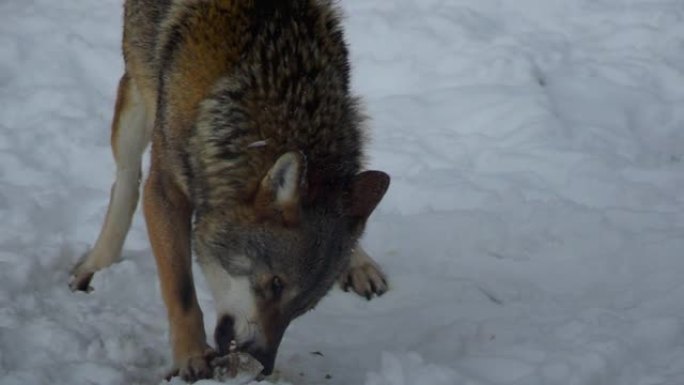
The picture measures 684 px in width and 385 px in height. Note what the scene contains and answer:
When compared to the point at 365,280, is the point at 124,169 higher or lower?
higher

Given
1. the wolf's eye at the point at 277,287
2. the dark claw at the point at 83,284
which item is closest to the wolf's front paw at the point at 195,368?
the wolf's eye at the point at 277,287

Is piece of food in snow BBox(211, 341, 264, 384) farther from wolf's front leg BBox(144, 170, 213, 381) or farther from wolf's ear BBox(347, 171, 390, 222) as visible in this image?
wolf's ear BBox(347, 171, 390, 222)

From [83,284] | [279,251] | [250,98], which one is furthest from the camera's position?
[83,284]

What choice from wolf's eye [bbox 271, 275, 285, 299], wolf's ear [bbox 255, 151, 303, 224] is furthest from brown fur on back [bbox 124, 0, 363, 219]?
wolf's eye [bbox 271, 275, 285, 299]

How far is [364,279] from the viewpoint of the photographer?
6.53m

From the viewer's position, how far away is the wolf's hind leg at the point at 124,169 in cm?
648

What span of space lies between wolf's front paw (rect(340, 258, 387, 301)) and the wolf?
1.16 m

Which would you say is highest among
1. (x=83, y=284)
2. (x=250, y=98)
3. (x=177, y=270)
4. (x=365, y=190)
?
(x=250, y=98)

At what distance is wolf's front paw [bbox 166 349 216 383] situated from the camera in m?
5.18

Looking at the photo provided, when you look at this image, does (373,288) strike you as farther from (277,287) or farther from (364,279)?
(277,287)

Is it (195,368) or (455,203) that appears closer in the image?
(195,368)

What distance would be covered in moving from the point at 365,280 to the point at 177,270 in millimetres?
1382

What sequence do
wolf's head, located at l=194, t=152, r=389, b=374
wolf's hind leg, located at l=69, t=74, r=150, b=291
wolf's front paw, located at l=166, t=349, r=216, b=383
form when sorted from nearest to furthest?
wolf's head, located at l=194, t=152, r=389, b=374
wolf's front paw, located at l=166, t=349, r=216, b=383
wolf's hind leg, located at l=69, t=74, r=150, b=291

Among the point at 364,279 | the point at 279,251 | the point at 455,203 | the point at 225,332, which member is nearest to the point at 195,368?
the point at 225,332
